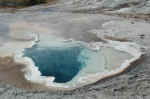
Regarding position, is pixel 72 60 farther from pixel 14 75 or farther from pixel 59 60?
pixel 14 75

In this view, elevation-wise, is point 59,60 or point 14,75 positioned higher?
point 14,75

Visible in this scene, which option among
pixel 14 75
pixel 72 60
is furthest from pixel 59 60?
pixel 14 75

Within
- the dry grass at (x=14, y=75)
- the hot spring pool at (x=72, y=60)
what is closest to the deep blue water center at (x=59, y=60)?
the hot spring pool at (x=72, y=60)

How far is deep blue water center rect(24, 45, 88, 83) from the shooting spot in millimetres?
7329

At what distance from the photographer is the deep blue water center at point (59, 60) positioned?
7.33 m

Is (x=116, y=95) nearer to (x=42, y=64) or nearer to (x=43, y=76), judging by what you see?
(x=43, y=76)

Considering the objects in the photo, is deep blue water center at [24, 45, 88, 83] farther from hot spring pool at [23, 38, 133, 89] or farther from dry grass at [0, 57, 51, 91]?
dry grass at [0, 57, 51, 91]

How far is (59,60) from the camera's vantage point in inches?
333

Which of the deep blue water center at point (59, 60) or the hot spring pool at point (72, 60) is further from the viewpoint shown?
the deep blue water center at point (59, 60)

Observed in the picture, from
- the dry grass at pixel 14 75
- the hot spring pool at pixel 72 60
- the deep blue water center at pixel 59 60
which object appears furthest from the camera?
the deep blue water center at pixel 59 60

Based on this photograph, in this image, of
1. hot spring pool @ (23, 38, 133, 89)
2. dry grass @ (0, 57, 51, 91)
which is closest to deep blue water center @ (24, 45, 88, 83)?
hot spring pool @ (23, 38, 133, 89)

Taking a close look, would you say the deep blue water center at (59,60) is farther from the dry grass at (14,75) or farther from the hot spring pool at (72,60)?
the dry grass at (14,75)

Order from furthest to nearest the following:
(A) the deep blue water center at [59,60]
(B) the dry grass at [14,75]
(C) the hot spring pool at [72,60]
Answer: (A) the deep blue water center at [59,60] < (C) the hot spring pool at [72,60] < (B) the dry grass at [14,75]

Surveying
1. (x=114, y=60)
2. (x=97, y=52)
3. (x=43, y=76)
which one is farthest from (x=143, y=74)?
(x=43, y=76)
